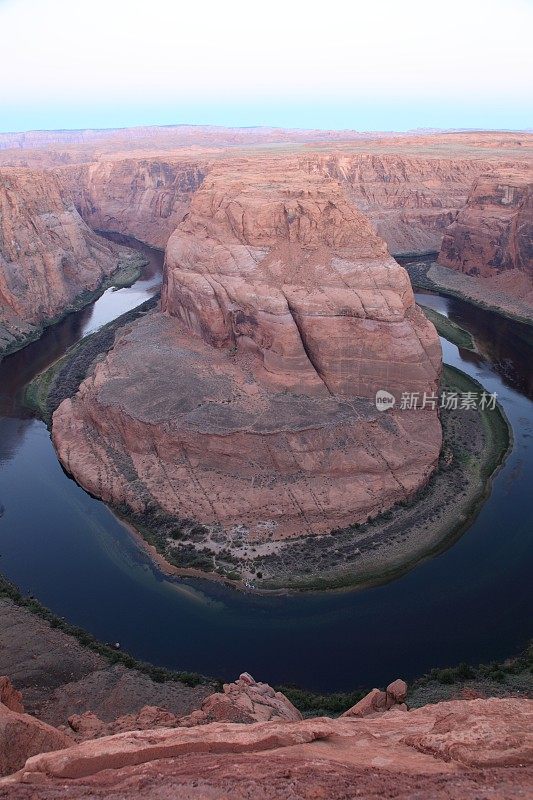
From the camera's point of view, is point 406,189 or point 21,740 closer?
point 21,740

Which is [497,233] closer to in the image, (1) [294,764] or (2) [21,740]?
(1) [294,764]

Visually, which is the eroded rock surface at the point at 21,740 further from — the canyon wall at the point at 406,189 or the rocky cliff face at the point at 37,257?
the canyon wall at the point at 406,189

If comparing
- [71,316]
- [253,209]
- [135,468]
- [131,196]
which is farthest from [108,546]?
[131,196]

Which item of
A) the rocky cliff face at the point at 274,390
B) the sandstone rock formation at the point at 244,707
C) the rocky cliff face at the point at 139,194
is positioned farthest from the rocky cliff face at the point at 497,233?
the sandstone rock formation at the point at 244,707

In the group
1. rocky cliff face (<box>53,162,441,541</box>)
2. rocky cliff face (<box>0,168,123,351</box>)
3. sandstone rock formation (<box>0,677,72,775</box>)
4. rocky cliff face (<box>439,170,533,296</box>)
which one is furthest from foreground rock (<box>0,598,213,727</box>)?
rocky cliff face (<box>439,170,533,296</box>)

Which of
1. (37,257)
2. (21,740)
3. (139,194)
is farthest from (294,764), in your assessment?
(139,194)

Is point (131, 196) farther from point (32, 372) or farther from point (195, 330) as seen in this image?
point (195, 330)
